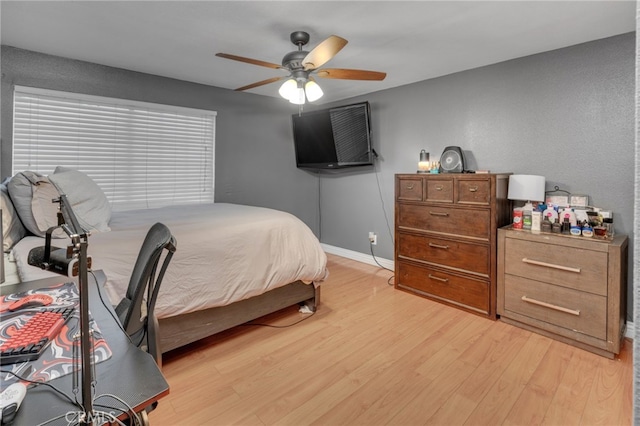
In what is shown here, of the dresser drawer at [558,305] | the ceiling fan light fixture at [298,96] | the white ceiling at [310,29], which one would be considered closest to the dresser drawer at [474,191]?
the dresser drawer at [558,305]

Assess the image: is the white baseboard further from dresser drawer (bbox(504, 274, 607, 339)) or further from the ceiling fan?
the ceiling fan

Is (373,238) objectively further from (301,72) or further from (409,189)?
(301,72)

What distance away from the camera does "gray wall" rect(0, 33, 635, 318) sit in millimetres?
2385

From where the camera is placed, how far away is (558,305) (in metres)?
2.28

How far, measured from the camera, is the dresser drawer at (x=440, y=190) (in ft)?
9.31

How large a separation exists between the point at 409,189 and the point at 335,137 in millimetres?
1314

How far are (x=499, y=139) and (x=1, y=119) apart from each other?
14.4 ft

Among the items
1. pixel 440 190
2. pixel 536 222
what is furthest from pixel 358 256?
pixel 536 222

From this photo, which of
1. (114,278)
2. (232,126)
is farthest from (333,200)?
(114,278)

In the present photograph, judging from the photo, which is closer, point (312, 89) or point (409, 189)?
point (312, 89)

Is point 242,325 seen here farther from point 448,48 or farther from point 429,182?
point 448,48

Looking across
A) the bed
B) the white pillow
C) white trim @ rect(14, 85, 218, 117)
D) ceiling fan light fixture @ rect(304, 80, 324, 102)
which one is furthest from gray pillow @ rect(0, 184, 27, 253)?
ceiling fan light fixture @ rect(304, 80, 324, 102)

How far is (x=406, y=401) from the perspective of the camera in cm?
169

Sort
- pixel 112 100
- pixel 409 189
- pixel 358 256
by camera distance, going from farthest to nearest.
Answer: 1. pixel 358 256
2. pixel 409 189
3. pixel 112 100
